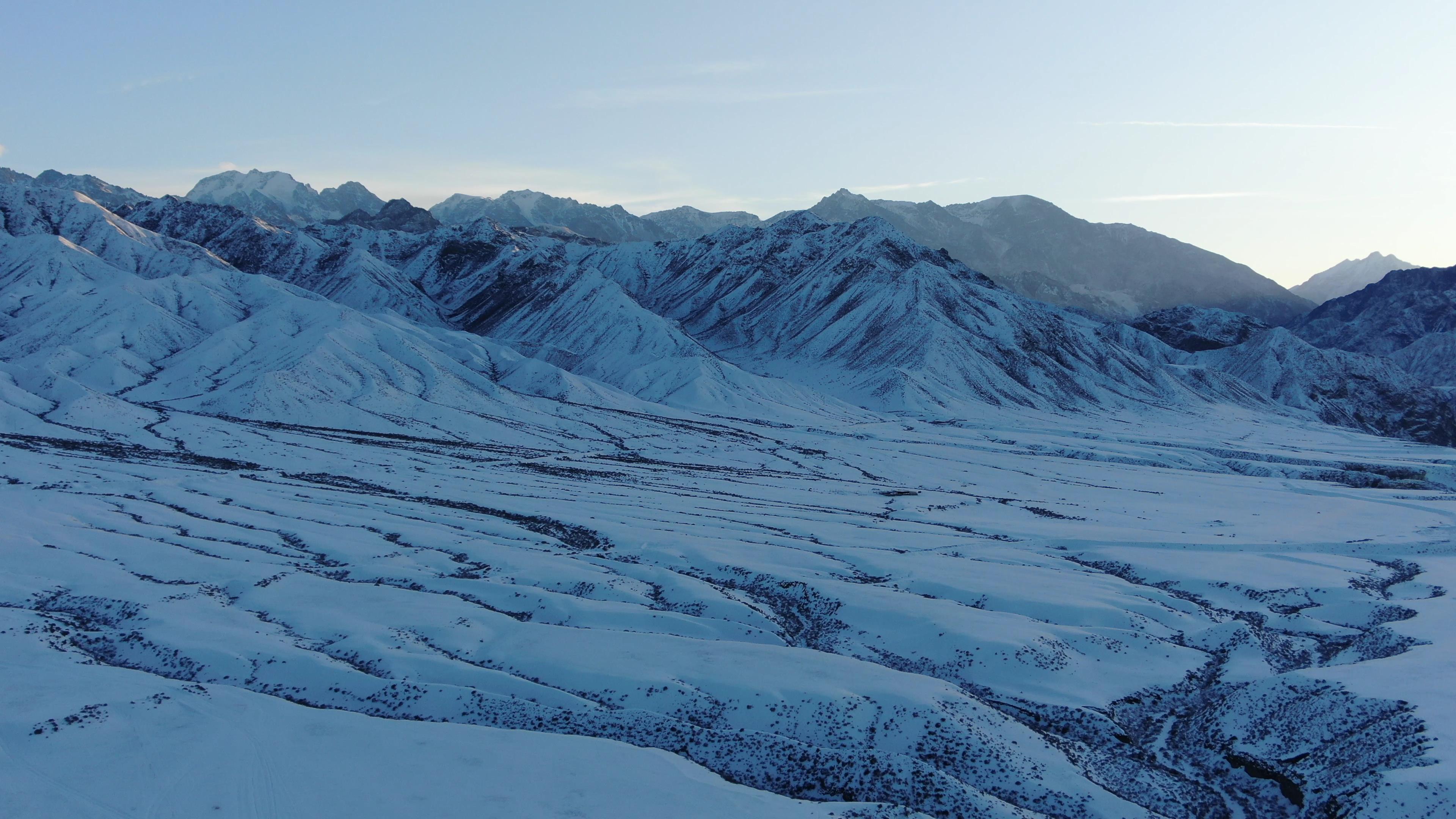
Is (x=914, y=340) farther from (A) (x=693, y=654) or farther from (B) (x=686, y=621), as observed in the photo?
(A) (x=693, y=654)

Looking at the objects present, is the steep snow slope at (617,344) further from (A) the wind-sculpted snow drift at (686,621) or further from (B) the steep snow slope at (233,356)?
(A) the wind-sculpted snow drift at (686,621)

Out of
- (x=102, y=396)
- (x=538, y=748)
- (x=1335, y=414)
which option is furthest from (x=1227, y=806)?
(x=1335, y=414)

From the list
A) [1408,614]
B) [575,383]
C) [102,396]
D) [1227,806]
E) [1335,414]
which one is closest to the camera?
[1227,806]

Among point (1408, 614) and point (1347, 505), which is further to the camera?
point (1347, 505)

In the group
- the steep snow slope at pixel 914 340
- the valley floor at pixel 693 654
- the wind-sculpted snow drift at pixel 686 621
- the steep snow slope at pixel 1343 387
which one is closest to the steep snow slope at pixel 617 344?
the steep snow slope at pixel 914 340

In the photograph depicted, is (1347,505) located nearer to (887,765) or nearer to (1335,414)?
(887,765)

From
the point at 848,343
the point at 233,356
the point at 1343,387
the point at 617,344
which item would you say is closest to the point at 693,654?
the point at 233,356

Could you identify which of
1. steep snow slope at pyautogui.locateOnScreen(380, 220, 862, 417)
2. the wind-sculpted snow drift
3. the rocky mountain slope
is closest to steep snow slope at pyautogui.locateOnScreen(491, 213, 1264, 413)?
the rocky mountain slope

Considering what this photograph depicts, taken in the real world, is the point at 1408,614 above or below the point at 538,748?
above
